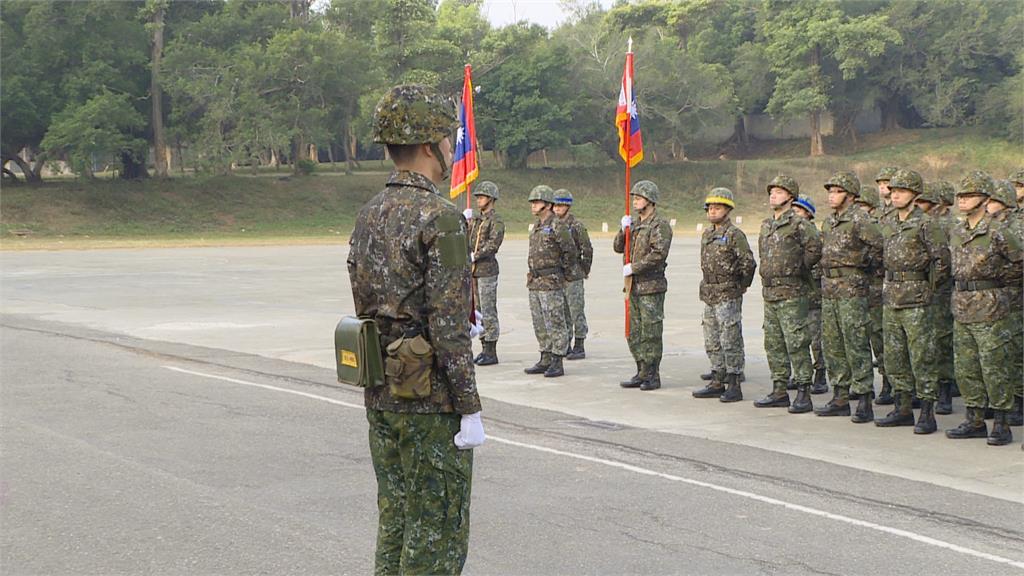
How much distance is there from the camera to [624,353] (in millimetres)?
14484

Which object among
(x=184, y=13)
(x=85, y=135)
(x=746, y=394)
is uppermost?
(x=184, y=13)

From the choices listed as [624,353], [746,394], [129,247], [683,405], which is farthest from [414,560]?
[129,247]

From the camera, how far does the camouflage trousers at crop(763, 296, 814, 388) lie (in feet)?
34.2

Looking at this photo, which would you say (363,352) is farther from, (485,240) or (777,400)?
(485,240)

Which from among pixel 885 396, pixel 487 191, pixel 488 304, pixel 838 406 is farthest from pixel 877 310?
pixel 487 191

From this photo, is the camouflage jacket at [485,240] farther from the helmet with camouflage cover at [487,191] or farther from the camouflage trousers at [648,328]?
the camouflage trousers at [648,328]

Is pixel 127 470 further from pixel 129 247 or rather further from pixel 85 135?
pixel 85 135

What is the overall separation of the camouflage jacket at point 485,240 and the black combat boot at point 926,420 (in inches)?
211

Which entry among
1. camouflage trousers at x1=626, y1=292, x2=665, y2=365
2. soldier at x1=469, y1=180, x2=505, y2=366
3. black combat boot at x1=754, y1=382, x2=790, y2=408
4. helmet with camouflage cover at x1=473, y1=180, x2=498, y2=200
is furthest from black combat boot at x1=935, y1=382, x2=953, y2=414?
helmet with camouflage cover at x1=473, y1=180, x2=498, y2=200

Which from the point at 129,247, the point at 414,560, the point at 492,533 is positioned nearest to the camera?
the point at 414,560

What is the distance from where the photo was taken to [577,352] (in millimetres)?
14117

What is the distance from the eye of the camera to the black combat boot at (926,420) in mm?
9416

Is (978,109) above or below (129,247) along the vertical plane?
above

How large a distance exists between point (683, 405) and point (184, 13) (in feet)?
159
